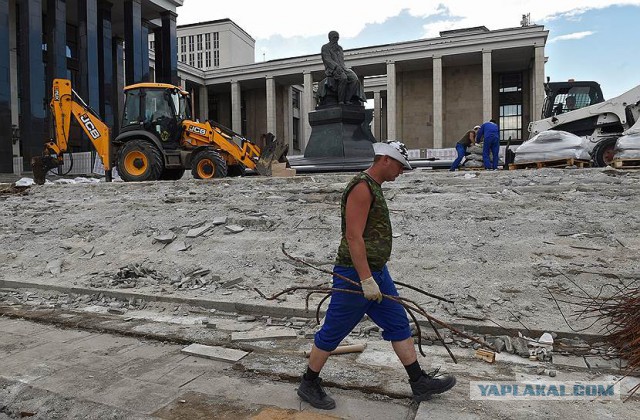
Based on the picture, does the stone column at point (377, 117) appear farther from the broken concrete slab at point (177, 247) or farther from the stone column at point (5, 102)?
the broken concrete slab at point (177, 247)

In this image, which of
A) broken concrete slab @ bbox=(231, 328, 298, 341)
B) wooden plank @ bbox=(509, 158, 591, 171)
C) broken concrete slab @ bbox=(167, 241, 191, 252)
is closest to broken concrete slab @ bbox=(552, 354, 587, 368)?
broken concrete slab @ bbox=(231, 328, 298, 341)

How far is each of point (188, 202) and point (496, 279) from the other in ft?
20.4

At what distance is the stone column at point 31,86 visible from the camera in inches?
1000

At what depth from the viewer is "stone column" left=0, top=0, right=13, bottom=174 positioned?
24156mm

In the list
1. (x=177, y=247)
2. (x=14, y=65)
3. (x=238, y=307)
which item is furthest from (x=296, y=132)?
(x=238, y=307)

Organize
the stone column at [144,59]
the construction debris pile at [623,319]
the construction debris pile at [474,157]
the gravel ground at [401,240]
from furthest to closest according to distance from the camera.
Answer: the stone column at [144,59] < the construction debris pile at [474,157] < the gravel ground at [401,240] < the construction debris pile at [623,319]

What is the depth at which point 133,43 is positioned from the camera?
31875 millimetres

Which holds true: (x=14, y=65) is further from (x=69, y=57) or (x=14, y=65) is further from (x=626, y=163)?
(x=626, y=163)

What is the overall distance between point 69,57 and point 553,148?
30.7m

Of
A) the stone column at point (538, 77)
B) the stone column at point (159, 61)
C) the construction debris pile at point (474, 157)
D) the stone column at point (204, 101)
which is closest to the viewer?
the construction debris pile at point (474, 157)

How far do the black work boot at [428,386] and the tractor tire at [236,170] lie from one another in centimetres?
1243

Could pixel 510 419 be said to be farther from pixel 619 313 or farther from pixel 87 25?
pixel 87 25

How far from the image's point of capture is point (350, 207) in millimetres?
3156

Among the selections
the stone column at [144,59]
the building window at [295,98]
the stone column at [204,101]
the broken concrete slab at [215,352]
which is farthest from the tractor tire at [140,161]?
the building window at [295,98]
